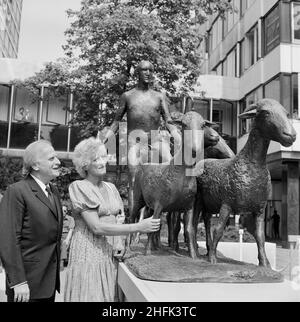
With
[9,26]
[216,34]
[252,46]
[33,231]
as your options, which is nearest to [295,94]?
[252,46]

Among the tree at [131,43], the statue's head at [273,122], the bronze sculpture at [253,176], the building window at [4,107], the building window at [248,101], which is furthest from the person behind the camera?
the building window at [4,107]

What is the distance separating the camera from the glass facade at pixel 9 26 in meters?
29.6

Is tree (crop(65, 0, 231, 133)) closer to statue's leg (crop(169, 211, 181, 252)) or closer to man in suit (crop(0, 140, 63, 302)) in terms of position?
statue's leg (crop(169, 211, 181, 252))

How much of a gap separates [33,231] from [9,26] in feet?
112

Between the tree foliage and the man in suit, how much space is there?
9613 mm

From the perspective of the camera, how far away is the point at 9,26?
110ft

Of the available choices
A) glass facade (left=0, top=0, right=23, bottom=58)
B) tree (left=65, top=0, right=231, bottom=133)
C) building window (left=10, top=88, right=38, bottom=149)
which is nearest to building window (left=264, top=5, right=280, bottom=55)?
tree (left=65, top=0, right=231, bottom=133)

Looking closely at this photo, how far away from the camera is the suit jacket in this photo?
2.62 metres

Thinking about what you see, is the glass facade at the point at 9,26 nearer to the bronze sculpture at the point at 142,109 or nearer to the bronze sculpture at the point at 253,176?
the bronze sculpture at the point at 142,109

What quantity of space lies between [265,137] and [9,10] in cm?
3161

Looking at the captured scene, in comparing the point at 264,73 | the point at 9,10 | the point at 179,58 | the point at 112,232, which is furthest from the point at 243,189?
the point at 9,10

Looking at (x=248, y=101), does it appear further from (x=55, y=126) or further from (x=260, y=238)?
(x=260, y=238)

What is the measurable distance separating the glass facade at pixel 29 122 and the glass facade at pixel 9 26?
8.36 metres

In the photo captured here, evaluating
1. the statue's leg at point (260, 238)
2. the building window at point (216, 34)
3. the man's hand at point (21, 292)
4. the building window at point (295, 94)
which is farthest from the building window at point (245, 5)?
the man's hand at point (21, 292)
